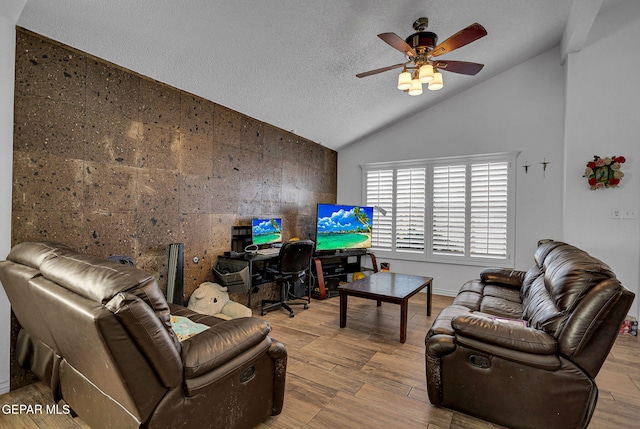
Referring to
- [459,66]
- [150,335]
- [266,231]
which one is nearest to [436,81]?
[459,66]

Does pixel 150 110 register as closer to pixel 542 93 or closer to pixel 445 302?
pixel 445 302

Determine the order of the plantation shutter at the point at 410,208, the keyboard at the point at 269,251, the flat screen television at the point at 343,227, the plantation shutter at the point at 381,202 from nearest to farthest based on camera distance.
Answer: the keyboard at the point at 269,251, the flat screen television at the point at 343,227, the plantation shutter at the point at 410,208, the plantation shutter at the point at 381,202

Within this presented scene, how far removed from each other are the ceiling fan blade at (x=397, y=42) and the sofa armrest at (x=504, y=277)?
2590 millimetres

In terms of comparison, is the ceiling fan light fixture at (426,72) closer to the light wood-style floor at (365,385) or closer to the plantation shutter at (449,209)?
the light wood-style floor at (365,385)

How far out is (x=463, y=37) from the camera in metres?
2.36

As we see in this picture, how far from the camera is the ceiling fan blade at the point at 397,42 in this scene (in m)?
2.37

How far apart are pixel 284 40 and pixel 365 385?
3025 millimetres

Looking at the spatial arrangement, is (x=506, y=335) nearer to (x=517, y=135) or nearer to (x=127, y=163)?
(x=127, y=163)

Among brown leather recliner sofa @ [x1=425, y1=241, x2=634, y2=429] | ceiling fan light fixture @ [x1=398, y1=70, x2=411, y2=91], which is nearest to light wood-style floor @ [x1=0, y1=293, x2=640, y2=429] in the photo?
brown leather recliner sofa @ [x1=425, y1=241, x2=634, y2=429]

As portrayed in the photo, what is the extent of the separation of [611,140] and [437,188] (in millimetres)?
2133

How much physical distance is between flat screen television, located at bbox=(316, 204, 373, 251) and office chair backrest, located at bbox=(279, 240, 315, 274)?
836 millimetres

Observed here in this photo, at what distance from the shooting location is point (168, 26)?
2.44 meters

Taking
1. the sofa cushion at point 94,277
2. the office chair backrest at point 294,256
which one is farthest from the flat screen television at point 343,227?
the sofa cushion at point 94,277

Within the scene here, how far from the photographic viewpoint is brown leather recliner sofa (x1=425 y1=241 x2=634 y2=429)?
1674 mm
